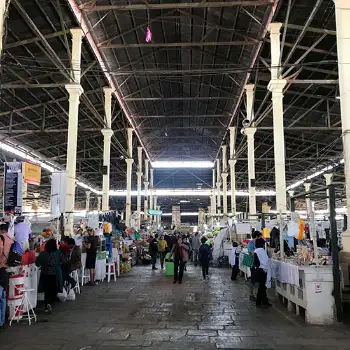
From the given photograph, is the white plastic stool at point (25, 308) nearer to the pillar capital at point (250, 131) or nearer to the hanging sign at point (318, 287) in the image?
the hanging sign at point (318, 287)

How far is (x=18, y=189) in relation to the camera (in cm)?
901

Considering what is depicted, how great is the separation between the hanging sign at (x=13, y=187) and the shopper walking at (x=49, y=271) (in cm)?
156

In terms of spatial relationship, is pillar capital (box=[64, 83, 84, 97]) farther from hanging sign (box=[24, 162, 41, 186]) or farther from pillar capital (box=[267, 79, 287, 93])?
pillar capital (box=[267, 79, 287, 93])

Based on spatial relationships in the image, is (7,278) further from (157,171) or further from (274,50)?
(157,171)

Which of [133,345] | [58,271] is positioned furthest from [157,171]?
[133,345]

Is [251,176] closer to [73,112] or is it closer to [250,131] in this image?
[250,131]

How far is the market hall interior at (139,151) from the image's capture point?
634cm

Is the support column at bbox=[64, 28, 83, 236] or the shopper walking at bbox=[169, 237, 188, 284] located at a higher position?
the support column at bbox=[64, 28, 83, 236]

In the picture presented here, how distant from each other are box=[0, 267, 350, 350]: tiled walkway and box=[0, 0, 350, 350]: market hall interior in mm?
42

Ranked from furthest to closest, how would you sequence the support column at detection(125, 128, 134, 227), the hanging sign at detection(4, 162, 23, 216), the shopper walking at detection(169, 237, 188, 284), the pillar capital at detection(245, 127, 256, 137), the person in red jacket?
the support column at detection(125, 128, 134, 227)
the pillar capital at detection(245, 127, 256, 137)
the shopper walking at detection(169, 237, 188, 284)
the hanging sign at detection(4, 162, 23, 216)
the person in red jacket

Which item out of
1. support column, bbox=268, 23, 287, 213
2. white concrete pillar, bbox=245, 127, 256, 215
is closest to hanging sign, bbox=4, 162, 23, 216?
support column, bbox=268, 23, 287, 213

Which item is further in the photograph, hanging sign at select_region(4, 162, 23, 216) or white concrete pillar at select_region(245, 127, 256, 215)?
white concrete pillar at select_region(245, 127, 256, 215)

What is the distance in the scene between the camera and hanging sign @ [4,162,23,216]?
880 centimetres

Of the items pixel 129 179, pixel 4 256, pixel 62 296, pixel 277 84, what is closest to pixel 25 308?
pixel 4 256
